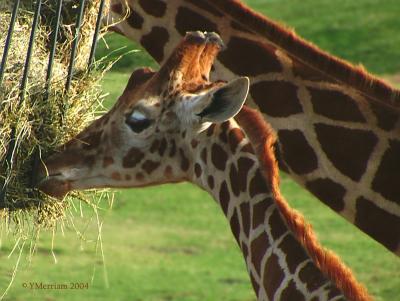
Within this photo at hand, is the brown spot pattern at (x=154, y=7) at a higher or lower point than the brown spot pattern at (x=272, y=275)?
lower

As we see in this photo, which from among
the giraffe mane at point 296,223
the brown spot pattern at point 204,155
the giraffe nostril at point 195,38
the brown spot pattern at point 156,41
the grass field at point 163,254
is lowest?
the grass field at point 163,254

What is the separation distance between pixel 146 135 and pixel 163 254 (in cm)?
768

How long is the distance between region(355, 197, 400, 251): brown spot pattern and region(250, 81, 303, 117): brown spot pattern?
71cm

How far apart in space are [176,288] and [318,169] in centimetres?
543

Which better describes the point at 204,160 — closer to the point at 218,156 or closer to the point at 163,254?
the point at 218,156

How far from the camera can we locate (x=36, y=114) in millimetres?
6738

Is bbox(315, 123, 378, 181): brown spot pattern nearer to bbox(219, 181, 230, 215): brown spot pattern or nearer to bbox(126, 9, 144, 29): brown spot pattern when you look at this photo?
bbox(219, 181, 230, 215): brown spot pattern

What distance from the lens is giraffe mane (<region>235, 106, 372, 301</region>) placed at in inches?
206

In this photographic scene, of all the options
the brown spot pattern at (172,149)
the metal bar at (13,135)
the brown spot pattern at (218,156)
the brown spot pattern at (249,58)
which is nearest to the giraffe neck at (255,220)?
the brown spot pattern at (218,156)

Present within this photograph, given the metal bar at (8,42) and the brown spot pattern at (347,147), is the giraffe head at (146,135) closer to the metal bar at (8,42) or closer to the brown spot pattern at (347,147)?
the metal bar at (8,42)

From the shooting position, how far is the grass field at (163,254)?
1249 centimetres

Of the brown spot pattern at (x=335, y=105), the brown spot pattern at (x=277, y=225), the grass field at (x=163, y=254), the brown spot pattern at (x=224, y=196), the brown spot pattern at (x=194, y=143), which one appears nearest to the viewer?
the brown spot pattern at (x=277, y=225)

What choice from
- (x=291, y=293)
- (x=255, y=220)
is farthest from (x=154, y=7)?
(x=291, y=293)

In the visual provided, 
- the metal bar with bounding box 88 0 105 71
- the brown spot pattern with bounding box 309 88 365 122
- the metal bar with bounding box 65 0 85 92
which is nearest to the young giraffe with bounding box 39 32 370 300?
the metal bar with bounding box 65 0 85 92
